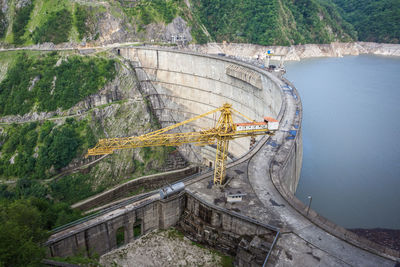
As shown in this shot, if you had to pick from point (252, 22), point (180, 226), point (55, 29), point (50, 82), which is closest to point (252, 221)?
point (180, 226)

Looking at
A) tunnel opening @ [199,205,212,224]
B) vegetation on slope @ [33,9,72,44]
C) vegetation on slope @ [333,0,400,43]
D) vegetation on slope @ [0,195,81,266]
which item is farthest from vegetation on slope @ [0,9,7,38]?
vegetation on slope @ [333,0,400,43]

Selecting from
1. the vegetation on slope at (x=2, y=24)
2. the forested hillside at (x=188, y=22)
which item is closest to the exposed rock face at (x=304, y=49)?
the forested hillside at (x=188, y=22)

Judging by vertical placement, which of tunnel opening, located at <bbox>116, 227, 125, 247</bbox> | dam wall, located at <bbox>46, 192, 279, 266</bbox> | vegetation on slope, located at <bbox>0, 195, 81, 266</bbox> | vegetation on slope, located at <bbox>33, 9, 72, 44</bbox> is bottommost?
tunnel opening, located at <bbox>116, 227, 125, 247</bbox>

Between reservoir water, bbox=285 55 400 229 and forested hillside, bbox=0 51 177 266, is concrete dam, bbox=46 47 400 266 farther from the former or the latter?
forested hillside, bbox=0 51 177 266

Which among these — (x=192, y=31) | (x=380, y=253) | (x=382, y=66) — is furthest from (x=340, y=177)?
(x=382, y=66)

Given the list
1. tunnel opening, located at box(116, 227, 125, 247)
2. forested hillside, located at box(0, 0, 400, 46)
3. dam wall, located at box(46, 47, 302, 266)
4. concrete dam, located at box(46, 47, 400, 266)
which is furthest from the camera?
forested hillside, located at box(0, 0, 400, 46)
